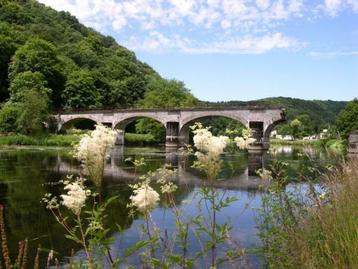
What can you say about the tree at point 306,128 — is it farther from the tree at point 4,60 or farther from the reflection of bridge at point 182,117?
the tree at point 4,60

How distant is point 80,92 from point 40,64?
8.31 m

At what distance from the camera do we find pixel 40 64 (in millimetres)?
79125

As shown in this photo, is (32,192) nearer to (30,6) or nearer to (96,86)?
(96,86)

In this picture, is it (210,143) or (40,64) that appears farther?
(40,64)

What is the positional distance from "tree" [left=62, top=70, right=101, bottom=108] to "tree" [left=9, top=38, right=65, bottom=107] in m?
1.57

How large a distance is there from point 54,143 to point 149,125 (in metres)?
24.7

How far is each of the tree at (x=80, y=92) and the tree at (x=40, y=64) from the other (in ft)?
5.16

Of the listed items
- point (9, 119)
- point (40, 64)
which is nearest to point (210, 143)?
point (9, 119)

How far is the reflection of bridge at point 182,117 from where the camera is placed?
197 feet

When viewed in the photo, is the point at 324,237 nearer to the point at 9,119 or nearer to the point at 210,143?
the point at 210,143

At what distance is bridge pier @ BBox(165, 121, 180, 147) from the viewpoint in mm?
67562

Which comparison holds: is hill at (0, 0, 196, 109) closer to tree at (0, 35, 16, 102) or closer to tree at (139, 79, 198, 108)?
tree at (0, 35, 16, 102)

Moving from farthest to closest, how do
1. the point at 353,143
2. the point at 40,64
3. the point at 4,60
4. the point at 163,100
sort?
the point at 4,60 < the point at 163,100 < the point at 40,64 < the point at 353,143

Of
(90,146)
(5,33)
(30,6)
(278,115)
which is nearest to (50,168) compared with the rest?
(90,146)
